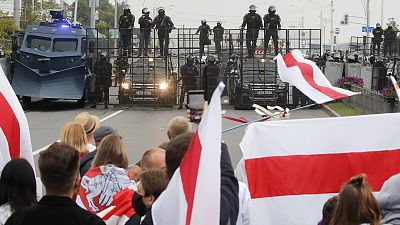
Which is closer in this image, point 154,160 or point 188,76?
point 154,160

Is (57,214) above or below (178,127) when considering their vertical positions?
below

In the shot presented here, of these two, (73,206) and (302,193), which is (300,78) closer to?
(302,193)

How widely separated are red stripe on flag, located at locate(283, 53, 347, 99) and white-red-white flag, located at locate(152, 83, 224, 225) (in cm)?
446

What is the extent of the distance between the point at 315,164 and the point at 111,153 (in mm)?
1981

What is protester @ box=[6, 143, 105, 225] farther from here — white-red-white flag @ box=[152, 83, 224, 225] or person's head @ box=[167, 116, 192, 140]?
person's head @ box=[167, 116, 192, 140]

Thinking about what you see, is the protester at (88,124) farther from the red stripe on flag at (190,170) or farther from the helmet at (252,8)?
the helmet at (252,8)

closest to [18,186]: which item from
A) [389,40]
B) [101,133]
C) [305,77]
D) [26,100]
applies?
[101,133]

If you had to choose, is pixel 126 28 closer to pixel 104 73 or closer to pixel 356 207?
pixel 104 73

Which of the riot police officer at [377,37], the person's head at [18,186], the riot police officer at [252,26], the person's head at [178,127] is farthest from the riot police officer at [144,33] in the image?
the person's head at [18,186]

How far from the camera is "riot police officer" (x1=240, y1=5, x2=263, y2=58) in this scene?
31.9 meters

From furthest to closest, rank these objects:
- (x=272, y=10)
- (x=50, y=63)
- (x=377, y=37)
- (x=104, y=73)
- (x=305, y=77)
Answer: (x=377, y=37) → (x=272, y=10) → (x=104, y=73) → (x=50, y=63) → (x=305, y=77)

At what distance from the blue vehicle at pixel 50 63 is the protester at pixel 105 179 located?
919 inches

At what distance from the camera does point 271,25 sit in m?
33.0

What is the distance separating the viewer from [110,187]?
5699 millimetres
